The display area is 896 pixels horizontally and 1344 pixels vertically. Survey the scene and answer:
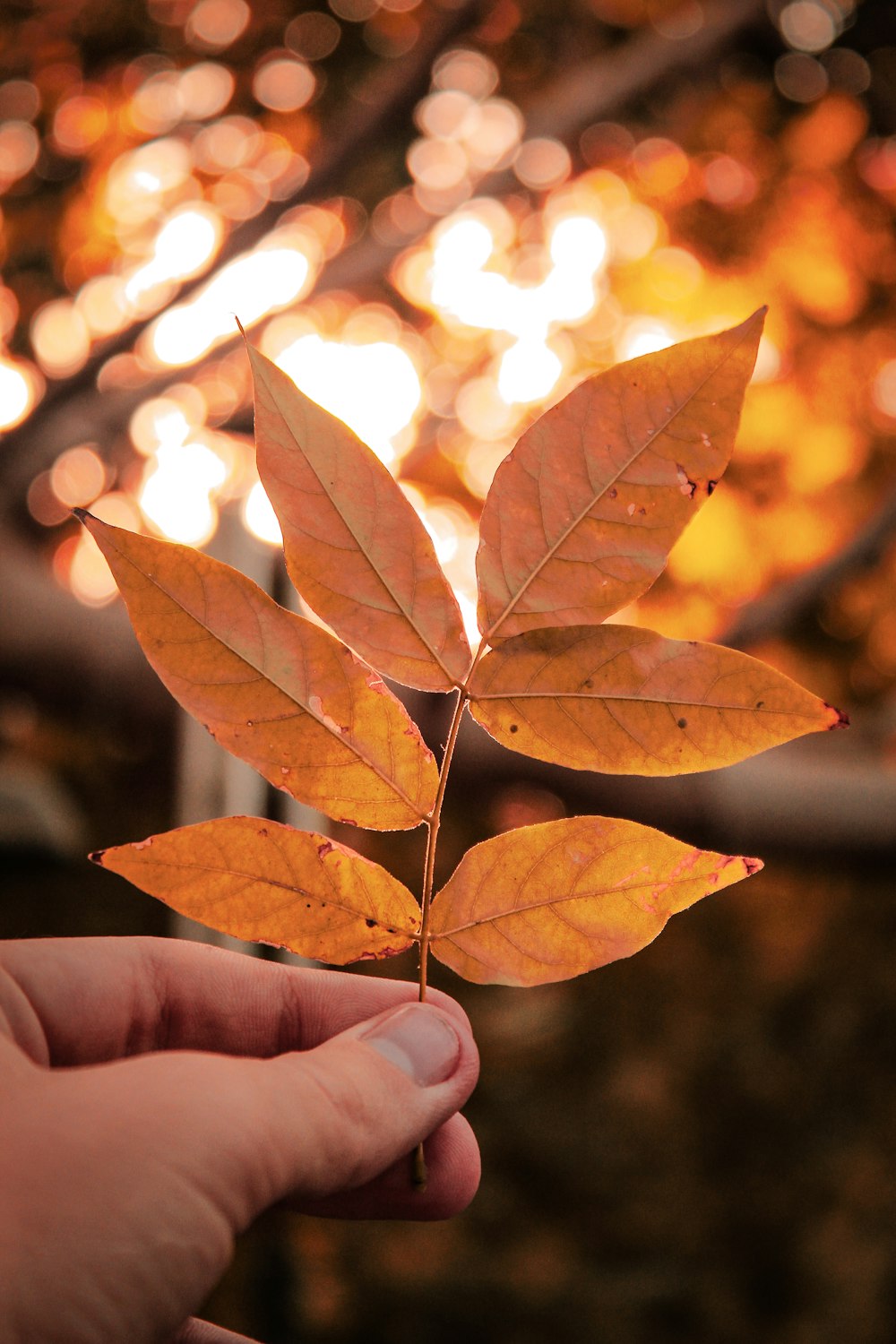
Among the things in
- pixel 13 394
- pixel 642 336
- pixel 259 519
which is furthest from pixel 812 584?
pixel 13 394

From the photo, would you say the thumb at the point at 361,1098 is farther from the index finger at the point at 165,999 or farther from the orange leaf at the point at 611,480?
the orange leaf at the point at 611,480

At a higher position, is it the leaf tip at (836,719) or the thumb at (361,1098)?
the leaf tip at (836,719)

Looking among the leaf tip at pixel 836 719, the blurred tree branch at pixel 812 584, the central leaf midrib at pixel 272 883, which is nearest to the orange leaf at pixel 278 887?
the central leaf midrib at pixel 272 883

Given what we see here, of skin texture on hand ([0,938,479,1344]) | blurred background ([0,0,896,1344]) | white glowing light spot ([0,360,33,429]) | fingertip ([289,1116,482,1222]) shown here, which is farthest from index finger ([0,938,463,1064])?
white glowing light spot ([0,360,33,429])

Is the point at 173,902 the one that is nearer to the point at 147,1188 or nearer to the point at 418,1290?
the point at 147,1188

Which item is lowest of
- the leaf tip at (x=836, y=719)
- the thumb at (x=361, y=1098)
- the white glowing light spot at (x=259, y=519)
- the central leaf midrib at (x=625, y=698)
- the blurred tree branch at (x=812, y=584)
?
the blurred tree branch at (x=812, y=584)
